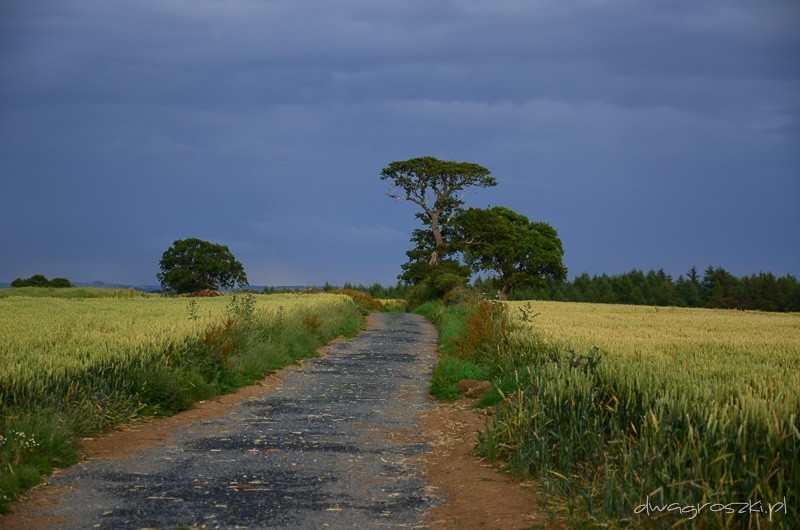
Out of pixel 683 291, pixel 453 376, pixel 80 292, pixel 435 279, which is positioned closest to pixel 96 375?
pixel 453 376

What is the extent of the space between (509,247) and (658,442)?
2222 inches

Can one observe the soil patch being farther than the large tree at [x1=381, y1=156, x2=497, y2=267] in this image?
No

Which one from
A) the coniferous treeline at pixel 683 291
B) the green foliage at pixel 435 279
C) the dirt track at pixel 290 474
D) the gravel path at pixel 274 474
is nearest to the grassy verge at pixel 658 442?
the dirt track at pixel 290 474

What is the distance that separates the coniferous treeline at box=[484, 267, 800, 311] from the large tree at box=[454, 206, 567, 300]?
251 centimetres

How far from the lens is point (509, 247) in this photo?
62.6 meters

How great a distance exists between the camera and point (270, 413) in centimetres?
1200

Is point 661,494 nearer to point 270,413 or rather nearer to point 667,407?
point 667,407

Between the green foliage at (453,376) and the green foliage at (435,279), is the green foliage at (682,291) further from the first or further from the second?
the green foliage at (453,376)

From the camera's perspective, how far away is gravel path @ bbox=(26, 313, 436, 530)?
6703 millimetres

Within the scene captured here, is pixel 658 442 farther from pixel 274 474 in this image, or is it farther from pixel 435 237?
pixel 435 237

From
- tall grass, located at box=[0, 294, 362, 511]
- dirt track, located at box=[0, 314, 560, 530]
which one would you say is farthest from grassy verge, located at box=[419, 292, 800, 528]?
tall grass, located at box=[0, 294, 362, 511]

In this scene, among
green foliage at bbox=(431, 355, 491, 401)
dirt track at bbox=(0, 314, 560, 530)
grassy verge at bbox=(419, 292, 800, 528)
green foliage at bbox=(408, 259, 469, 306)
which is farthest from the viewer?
green foliage at bbox=(408, 259, 469, 306)

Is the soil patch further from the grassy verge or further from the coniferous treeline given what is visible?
the coniferous treeline

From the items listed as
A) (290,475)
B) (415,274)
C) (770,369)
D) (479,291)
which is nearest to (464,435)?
(290,475)
